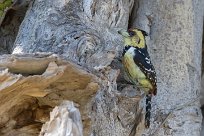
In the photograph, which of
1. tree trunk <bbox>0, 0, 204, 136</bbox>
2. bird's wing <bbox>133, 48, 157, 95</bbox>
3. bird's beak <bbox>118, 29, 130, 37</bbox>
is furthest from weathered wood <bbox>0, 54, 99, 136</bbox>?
bird's wing <bbox>133, 48, 157, 95</bbox>

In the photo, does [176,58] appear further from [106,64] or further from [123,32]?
[106,64]

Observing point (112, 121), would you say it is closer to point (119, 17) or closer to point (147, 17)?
point (119, 17)

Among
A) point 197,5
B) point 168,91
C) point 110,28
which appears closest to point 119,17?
point 110,28

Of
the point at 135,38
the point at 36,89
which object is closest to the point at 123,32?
the point at 135,38

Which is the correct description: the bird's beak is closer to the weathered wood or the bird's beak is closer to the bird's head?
the bird's head

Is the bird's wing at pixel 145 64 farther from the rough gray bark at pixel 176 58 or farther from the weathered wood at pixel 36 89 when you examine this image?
the weathered wood at pixel 36 89

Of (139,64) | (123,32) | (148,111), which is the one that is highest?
(123,32)
